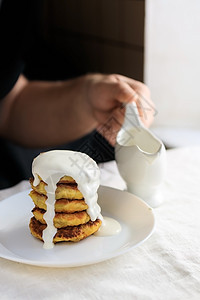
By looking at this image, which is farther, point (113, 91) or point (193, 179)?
point (113, 91)

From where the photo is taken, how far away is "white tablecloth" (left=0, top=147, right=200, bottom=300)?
1.70 ft

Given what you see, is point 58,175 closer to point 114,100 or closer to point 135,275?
point 135,275

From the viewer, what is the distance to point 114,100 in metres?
1.01

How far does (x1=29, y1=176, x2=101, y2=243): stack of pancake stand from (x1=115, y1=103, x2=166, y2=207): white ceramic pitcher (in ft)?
0.51

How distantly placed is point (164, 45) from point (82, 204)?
101 centimetres

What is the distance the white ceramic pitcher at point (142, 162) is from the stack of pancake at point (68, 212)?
156mm

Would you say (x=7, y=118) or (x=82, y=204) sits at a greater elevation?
(x=82, y=204)

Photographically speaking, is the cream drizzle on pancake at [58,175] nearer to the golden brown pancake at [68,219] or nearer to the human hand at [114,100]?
the golden brown pancake at [68,219]

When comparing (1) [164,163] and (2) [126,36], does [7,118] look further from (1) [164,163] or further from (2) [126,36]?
(1) [164,163]

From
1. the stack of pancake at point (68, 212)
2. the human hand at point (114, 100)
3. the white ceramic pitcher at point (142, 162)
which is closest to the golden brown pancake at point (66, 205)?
the stack of pancake at point (68, 212)

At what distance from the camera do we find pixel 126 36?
168 cm

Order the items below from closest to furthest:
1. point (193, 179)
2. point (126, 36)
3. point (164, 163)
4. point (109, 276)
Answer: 1. point (109, 276)
2. point (164, 163)
3. point (193, 179)
4. point (126, 36)

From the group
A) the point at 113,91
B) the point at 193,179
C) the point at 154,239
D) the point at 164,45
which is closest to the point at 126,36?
the point at 164,45


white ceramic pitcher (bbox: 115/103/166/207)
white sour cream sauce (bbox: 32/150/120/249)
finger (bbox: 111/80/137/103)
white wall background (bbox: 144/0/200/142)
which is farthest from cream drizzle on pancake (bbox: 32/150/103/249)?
white wall background (bbox: 144/0/200/142)
